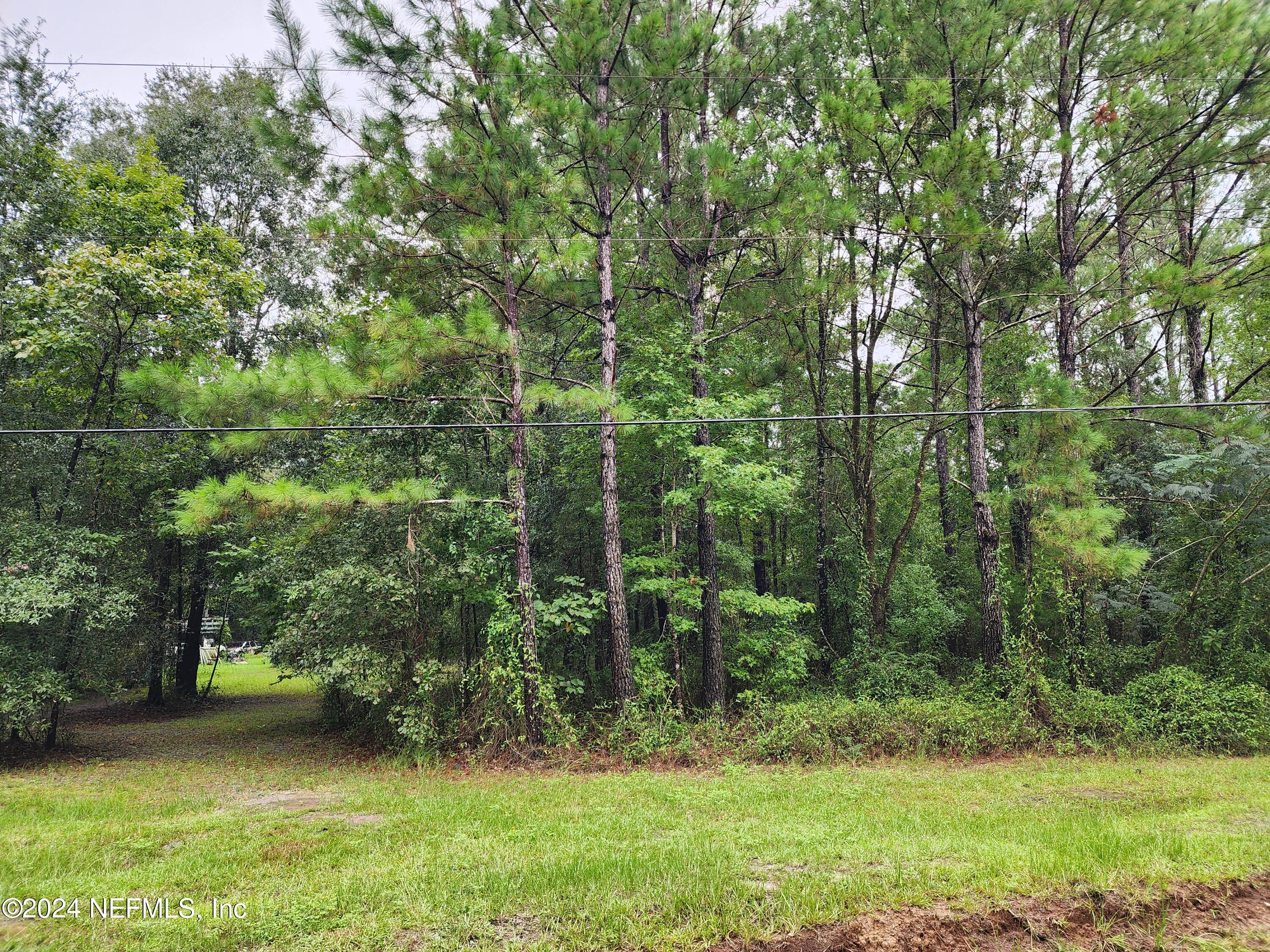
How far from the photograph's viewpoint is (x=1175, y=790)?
5527mm

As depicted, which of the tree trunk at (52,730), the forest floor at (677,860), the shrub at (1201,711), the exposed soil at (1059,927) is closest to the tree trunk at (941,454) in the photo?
the shrub at (1201,711)

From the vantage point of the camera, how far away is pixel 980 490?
8773 mm

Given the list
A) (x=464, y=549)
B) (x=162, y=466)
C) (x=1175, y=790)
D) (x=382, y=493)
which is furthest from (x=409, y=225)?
(x=1175, y=790)

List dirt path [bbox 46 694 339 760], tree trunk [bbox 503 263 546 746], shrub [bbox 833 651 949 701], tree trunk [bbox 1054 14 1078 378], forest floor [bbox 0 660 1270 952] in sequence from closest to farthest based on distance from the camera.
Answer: forest floor [bbox 0 660 1270 952] < tree trunk [bbox 503 263 546 746] < tree trunk [bbox 1054 14 1078 378] < shrub [bbox 833 651 949 701] < dirt path [bbox 46 694 339 760]

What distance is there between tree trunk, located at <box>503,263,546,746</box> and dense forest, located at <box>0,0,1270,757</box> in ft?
0.23

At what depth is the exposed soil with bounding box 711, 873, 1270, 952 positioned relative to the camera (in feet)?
10.00

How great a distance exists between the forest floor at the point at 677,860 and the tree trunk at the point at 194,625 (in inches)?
338

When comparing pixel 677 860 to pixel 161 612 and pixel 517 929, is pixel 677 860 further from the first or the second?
pixel 161 612

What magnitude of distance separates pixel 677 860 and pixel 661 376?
643 centimetres

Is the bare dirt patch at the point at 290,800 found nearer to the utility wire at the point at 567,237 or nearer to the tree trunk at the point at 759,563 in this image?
the utility wire at the point at 567,237

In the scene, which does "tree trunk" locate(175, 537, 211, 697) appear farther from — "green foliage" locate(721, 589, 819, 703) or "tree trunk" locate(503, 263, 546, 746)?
"green foliage" locate(721, 589, 819, 703)

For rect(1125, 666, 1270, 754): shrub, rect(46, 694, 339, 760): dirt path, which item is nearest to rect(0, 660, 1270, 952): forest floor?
rect(1125, 666, 1270, 754): shrub

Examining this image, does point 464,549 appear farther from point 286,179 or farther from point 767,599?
point 286,179

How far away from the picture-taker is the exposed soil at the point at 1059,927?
3047 mm
